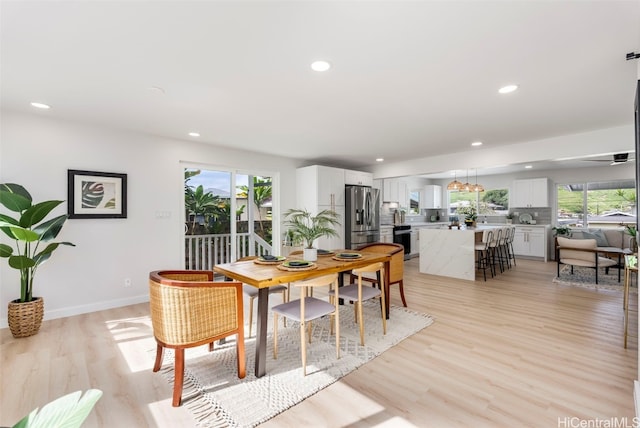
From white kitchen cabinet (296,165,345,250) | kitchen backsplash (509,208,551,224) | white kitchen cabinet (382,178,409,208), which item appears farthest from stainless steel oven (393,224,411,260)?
kitchen backsplash (509,208,551,224)

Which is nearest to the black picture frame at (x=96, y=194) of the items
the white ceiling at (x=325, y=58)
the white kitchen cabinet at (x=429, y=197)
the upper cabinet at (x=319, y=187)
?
the white ceiling at (x=325, y=58)

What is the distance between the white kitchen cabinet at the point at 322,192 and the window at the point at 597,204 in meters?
6.07

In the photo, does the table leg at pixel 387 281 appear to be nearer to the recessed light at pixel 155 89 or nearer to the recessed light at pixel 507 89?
the recessed light at pixel 507 89

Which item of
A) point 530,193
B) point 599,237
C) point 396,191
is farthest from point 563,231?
point 396,191

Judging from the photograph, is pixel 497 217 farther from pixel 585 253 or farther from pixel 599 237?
pixel 585 253

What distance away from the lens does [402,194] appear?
8.40 meters

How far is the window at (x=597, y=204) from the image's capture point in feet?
22.8

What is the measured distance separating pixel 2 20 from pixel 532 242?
958 cm

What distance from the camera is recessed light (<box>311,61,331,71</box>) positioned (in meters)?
2.24

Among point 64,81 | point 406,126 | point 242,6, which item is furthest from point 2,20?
point 406,126

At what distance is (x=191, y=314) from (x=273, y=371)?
2.78 feet

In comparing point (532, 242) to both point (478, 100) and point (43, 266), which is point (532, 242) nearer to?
point (478, 100)

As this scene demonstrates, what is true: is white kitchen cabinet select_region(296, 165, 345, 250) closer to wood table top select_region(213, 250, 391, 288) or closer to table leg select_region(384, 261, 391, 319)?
table leg select_region(384, 261, 391, 319)

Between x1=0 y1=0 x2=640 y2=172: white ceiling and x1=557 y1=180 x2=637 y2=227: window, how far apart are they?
4809 mm
